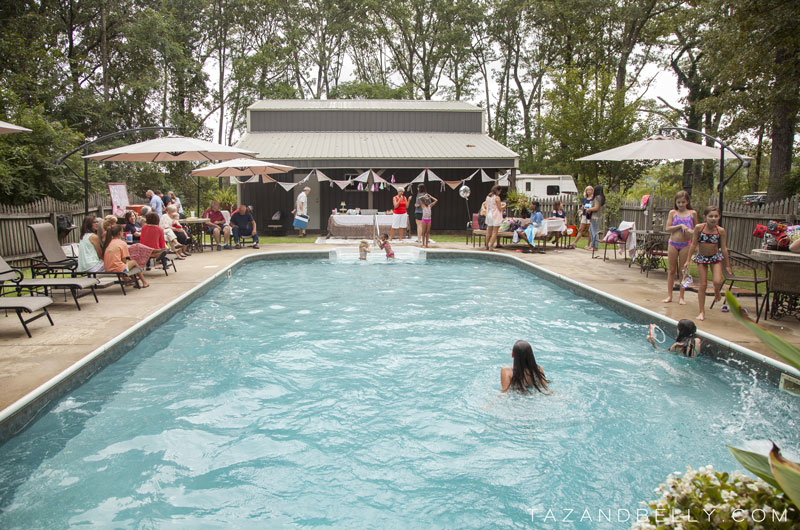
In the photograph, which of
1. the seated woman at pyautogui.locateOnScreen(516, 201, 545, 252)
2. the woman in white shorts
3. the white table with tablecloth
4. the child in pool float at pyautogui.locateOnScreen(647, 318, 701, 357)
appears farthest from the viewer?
the white table with tablecloth

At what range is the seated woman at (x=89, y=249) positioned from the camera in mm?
8016

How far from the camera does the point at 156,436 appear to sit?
4266mm

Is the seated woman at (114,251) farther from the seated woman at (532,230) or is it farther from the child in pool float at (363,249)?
the seated woman at (532,230)

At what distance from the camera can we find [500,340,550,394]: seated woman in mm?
4609

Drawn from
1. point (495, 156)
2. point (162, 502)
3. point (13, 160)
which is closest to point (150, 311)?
point (162, 502)

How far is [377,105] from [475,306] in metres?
17.2

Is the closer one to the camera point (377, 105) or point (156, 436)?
point (156, 436)

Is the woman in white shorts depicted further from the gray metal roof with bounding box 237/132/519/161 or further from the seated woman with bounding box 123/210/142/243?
the seated woman with bounding box 123/210/142/243

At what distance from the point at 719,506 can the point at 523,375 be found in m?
3.20

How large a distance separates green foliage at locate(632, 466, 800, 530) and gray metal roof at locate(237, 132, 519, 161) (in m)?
18.0

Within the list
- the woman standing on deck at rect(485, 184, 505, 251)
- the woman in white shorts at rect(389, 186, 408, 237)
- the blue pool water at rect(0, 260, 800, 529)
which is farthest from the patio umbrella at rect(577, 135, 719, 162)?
the woman in white shorts at rect(389, 186, 408, 237)

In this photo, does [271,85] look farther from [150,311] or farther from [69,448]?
[69,448]

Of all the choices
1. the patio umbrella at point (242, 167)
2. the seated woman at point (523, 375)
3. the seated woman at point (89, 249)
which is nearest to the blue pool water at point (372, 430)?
the seated woman at point (523, 375)

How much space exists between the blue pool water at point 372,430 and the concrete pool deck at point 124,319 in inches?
14.1
